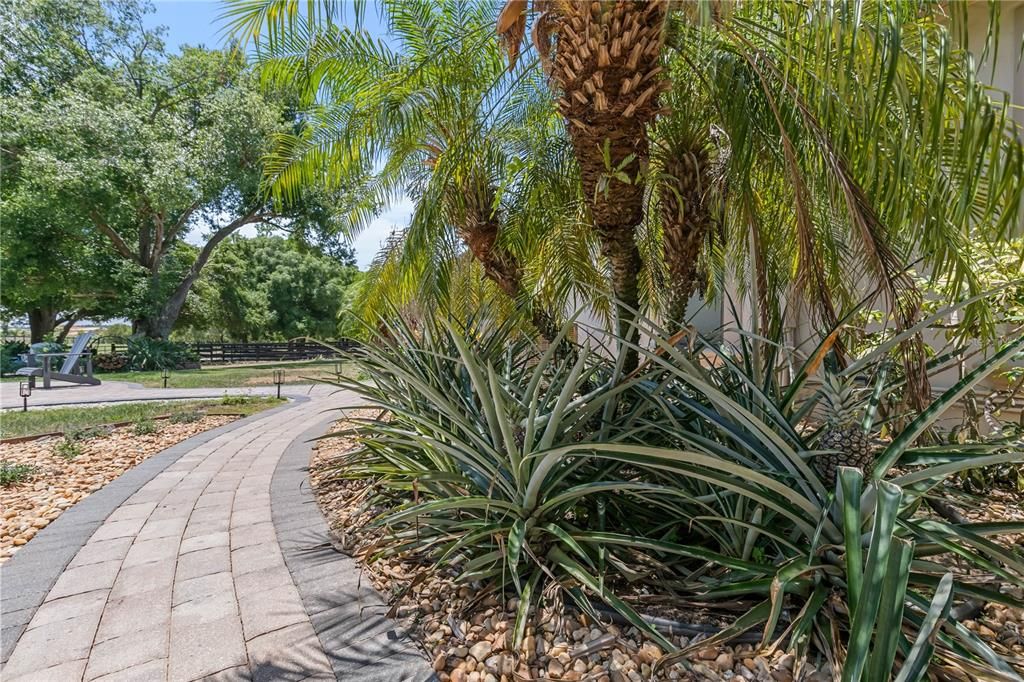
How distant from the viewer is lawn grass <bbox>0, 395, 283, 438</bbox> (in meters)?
6.10

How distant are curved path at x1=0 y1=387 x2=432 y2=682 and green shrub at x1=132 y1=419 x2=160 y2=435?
275 centimetres

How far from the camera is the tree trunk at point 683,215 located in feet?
13.1

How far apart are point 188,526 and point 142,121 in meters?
19.6

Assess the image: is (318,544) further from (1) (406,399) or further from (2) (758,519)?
(2) (758,519)

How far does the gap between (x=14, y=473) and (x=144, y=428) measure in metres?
2.03

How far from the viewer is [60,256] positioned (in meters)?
16.4

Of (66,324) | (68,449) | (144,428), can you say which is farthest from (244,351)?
(68,449)

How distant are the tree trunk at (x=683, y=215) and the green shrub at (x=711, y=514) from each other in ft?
5.02

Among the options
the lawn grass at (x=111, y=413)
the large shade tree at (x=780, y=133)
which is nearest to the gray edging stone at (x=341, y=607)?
the large shade tree at (x=780, y=133)

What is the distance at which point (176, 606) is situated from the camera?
→ 2.17m

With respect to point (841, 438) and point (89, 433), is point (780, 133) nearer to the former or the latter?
point (841, 438)

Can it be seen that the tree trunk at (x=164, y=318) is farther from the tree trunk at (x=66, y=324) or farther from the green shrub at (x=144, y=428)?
the green shrub at (x=144, y=428)

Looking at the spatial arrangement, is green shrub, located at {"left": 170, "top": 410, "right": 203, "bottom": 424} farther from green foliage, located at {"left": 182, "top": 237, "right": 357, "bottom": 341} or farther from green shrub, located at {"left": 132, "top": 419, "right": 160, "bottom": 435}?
green foliage, located at {"left": 182, "top": 237, "right": 357, "bottom": 341}

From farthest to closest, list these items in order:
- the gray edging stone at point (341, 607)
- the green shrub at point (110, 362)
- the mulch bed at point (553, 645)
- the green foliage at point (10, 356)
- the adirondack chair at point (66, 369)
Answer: the green shrub at point (110, 362), the green foliage at point (10, 356), the adirondack chair at point (66, 369), the gray edging stone at point (341, 607), the mulch bed at point (553, 645)
